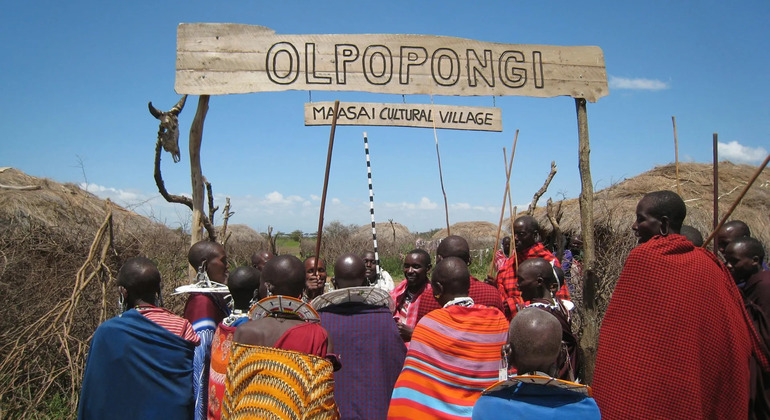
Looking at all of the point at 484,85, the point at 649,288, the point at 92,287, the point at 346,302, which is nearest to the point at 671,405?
the point at 649,288

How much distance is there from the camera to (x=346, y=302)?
300cm

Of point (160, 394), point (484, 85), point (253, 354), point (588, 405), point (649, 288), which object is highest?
point (484, 85)

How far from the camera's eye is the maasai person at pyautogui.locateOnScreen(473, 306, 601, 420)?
1973mm

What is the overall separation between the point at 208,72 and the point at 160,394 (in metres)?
2.60

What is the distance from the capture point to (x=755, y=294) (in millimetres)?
3299

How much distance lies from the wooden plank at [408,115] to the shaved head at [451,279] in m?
1.97

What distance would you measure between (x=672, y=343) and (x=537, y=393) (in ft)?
3.01

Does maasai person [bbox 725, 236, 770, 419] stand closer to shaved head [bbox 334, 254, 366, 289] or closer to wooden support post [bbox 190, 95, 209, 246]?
shaved head [bbox 334, 254, 366, 289]

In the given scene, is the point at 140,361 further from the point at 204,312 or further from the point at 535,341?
the point at 535,341

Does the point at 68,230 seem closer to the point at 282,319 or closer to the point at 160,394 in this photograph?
the point at 160,394

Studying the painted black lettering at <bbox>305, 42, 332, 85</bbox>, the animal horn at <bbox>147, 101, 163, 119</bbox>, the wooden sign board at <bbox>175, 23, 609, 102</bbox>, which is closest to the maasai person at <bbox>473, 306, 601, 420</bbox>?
the wooden sign board at <bbox>175, 23, 609, 102</bbox>

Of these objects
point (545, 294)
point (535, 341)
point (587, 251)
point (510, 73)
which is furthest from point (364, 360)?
point (510, 73)

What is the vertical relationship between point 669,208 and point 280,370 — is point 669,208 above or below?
above

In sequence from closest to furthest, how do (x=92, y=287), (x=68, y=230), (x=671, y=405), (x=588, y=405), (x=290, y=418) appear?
(x=588, y=405)
(x=290, y=418)
(x=671, y=405)
(x=92, y=287)
(x=68, y=230)
